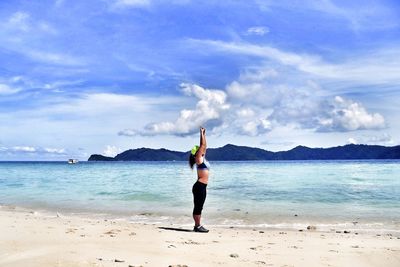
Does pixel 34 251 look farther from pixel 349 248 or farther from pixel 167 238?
pixel 349 248

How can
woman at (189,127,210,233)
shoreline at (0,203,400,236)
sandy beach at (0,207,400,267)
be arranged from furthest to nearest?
shoreline at (0,203,400,236)
woman at (189,127,210,233)
sandy beach at (0,207,400,267)

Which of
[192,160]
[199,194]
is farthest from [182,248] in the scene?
[192,160]

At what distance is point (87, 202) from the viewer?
2120cm

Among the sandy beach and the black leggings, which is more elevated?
the black leggings

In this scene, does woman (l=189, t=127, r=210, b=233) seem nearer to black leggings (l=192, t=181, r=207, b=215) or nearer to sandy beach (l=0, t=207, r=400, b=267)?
black leggings (l=192, t=181, r=207, b=215)

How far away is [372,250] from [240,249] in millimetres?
2750

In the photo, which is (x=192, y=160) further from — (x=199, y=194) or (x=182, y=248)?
(x=182, y=248)

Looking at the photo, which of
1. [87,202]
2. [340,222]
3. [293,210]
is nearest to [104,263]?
[340,222]

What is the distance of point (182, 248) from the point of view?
8305mm

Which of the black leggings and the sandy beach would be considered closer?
the sandy beach

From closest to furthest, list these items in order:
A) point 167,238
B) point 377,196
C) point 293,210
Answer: point 167,238 < point 293,210 < point 377,196

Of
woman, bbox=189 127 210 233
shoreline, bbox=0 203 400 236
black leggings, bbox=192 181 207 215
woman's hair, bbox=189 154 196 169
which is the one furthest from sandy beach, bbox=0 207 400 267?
woman's hair, bbox=189 154 196 169

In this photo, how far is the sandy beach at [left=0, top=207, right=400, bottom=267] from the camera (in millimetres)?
7153

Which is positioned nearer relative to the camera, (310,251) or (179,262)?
(179,262)
